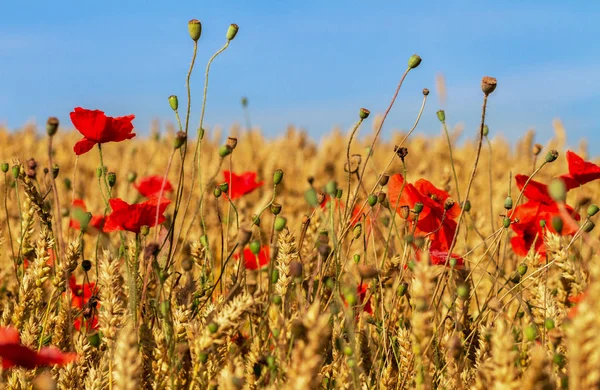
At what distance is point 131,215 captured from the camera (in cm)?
185

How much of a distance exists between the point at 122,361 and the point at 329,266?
906mm

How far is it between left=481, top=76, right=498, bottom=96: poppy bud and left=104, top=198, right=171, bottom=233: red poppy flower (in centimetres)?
82

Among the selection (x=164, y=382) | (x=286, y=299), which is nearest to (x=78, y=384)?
(x=164, y=382)

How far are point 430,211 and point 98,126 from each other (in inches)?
35.9

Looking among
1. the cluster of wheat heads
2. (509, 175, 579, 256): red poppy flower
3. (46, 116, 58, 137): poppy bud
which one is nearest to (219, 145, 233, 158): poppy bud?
the cluster of wheat heads

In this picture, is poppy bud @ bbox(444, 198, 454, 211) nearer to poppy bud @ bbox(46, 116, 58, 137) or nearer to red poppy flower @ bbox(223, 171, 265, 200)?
poppy bud @ bbox(46, 116, 58, 137)

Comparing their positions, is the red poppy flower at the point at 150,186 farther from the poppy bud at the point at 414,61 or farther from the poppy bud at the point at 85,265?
the poppy bud at the point at 414,61

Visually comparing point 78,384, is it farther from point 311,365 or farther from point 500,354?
point 500,354

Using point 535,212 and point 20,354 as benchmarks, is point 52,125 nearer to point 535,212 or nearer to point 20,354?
point 20,354

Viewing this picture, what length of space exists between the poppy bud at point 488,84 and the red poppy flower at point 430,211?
0.31 meters

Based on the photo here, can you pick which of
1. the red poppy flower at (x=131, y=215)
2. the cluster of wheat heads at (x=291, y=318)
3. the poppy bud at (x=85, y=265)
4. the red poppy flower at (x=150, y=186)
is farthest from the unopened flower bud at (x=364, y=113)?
the red poppy flower at (x=150, y=186)

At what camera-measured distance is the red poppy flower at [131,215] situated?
1.82m

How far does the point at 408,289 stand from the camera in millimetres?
1947

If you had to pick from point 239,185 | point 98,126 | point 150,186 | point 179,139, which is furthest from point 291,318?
point 150,186
